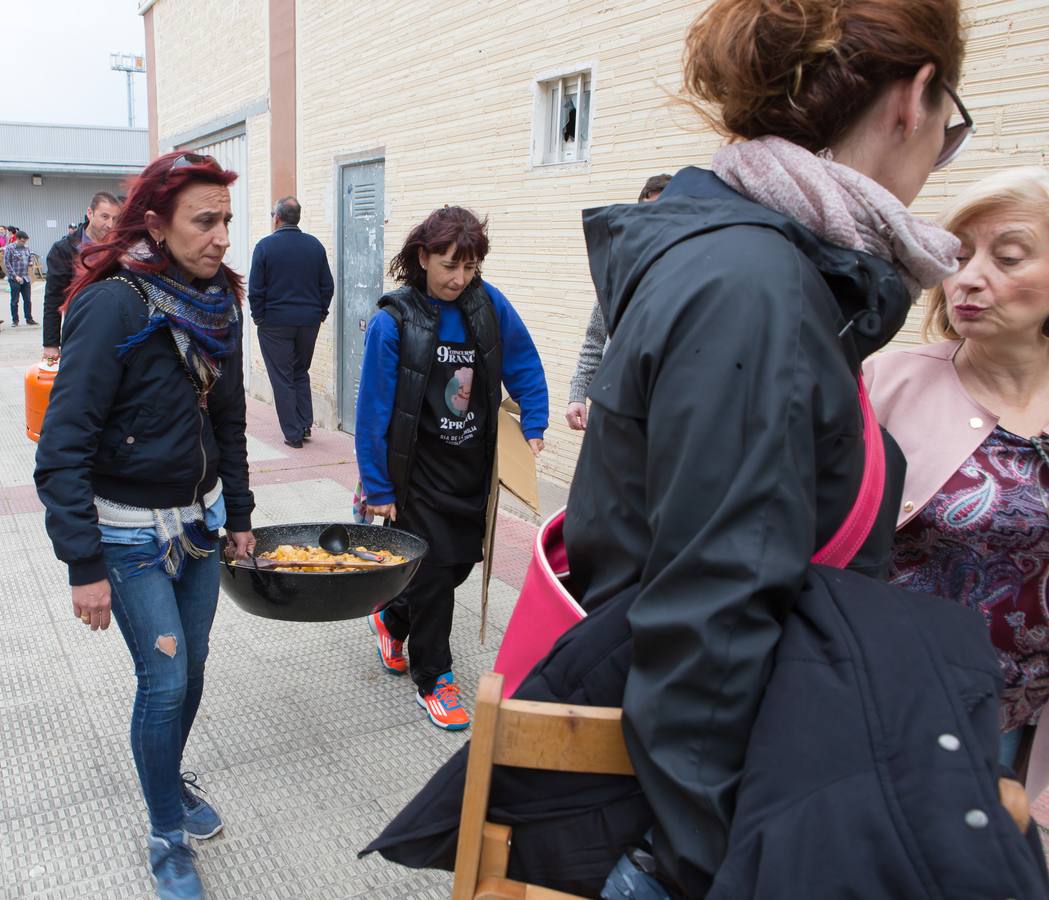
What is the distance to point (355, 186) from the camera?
852 centimetres

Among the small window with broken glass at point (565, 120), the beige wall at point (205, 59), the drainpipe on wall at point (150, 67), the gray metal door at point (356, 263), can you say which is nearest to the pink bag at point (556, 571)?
the small window with broken glass at point (565, 120)

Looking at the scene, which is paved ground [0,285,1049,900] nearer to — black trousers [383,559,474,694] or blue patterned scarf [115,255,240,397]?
black trousers [383,559,474,694]

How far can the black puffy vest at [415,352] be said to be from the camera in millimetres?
3414

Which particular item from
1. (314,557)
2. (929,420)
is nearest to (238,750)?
(314,557)

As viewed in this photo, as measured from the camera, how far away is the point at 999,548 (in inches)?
78.0

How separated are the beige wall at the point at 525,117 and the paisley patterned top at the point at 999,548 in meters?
1.85

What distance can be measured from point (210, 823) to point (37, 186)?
44.9 meters

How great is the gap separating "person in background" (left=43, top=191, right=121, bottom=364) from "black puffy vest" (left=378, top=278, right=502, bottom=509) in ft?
12.4

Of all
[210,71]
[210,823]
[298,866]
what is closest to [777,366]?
[298,866]

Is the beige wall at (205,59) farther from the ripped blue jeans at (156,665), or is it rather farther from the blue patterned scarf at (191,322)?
the ripped blue jeans at (156,665)

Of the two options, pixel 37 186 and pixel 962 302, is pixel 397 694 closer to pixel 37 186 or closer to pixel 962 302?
pixel 962 302

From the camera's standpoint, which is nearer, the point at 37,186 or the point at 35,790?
the point at 35,790

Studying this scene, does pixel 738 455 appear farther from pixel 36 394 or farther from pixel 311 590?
pixel 36 394

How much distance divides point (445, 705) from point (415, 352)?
146cm
